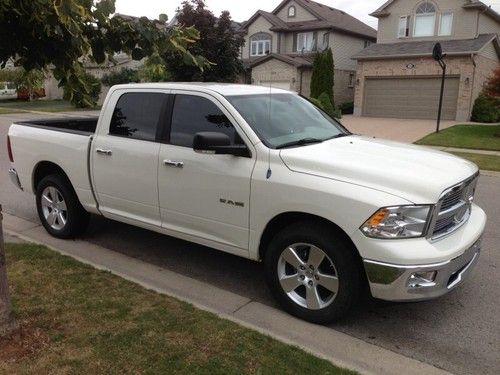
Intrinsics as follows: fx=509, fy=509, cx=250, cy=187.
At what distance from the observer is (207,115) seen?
14.9ft

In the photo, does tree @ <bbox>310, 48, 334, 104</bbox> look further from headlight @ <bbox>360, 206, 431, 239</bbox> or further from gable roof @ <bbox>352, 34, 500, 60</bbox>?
headlight @ <bbox>360, 206, 431, 239</bbox>

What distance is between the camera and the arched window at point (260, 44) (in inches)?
1505

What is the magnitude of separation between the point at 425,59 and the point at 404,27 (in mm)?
4089

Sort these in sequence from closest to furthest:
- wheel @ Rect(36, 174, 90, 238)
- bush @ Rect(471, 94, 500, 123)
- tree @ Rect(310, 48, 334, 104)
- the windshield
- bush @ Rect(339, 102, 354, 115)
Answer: the windshield → wheel @ Rect(36, 174, 90, 238) → bush @ Rect(471, 94, 500, 123) → tree @ Rect(310, 48, 334, 104) → bush @ Rect(339, 102, 354, 115)

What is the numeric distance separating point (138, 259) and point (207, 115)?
178 cm

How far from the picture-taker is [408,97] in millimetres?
27000

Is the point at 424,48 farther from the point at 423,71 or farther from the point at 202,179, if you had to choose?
the point at 202,179

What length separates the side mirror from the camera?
13.1 feet

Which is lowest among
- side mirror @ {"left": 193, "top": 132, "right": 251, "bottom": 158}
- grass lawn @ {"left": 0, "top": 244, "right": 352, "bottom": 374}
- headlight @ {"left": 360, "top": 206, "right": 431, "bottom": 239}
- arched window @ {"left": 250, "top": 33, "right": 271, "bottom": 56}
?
grass lawn @ {"left": 0, "top": 244, "right": 352, "bottom": 374}

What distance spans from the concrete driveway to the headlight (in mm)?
14977

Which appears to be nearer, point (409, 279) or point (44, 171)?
point (409, 279)

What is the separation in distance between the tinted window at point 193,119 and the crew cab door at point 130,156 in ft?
0.58

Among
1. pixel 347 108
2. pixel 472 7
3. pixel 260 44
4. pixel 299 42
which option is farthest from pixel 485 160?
pixel 260 44

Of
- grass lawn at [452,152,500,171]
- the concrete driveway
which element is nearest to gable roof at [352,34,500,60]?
the concrete driveway
